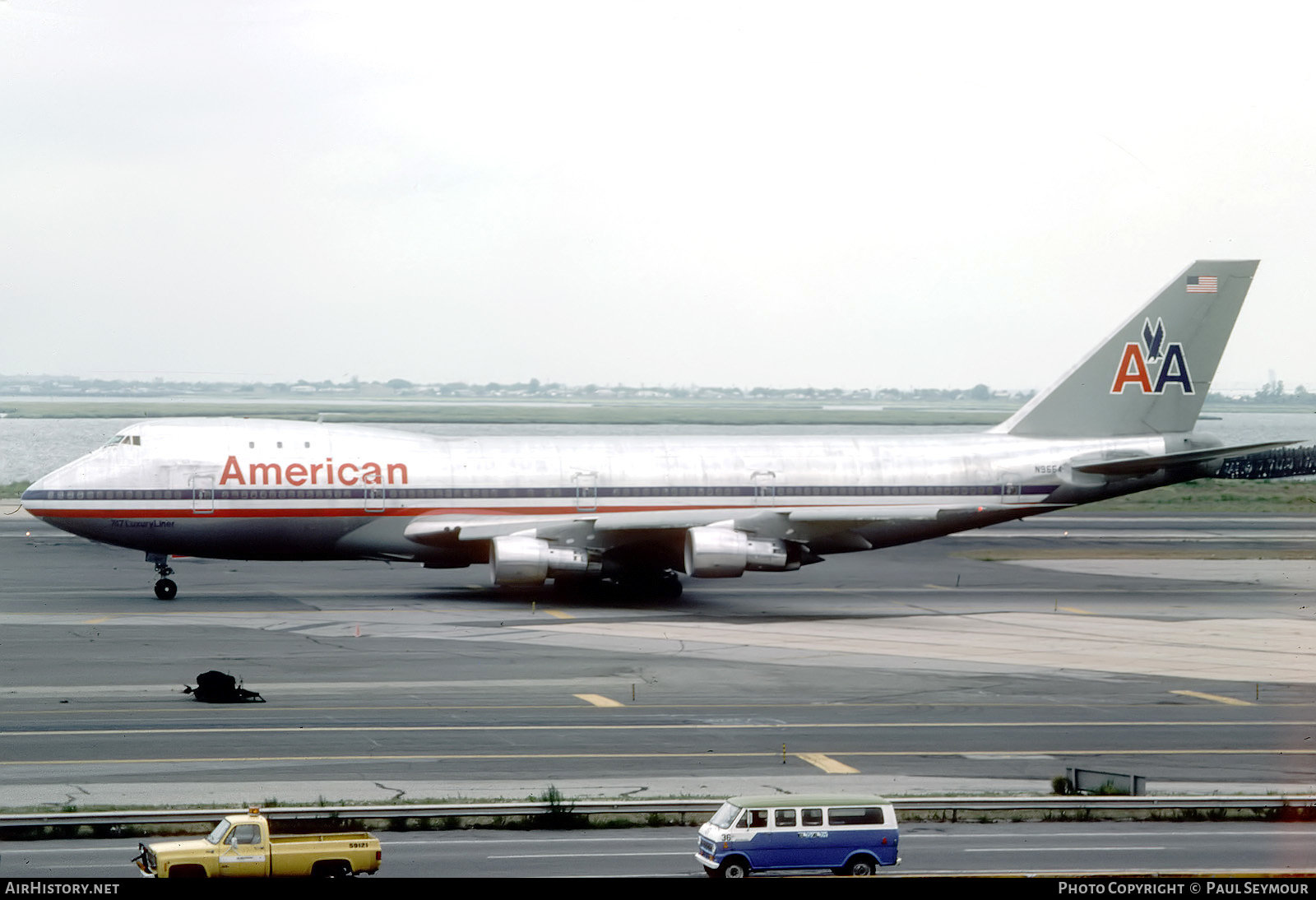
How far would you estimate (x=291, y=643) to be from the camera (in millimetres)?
37406

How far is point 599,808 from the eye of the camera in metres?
20.2

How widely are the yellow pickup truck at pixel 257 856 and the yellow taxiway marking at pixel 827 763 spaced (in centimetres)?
993

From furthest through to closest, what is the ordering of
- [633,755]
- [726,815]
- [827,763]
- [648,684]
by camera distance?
[648,684] < [633,755] < [827,763] < [726,815]

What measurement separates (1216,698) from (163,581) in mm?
32761

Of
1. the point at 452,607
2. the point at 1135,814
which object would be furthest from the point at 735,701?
the point at 452,607

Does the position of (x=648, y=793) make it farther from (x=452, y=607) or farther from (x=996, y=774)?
(x=452, y=607)

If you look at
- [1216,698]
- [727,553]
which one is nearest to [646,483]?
[727,553]

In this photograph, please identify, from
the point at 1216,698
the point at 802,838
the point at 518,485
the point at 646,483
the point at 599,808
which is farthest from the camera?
the point at 646,483

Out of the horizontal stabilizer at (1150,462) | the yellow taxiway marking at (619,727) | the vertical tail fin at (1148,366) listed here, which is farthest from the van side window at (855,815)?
the vertical tail fin at (1148,366)

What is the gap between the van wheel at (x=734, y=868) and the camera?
663 inches

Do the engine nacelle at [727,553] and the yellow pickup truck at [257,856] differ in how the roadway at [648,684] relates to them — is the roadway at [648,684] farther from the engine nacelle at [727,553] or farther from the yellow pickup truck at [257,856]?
the yellow pickup truck at [257,856]

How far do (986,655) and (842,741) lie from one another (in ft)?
37.6

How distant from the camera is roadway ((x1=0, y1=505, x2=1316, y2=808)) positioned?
24.0 m

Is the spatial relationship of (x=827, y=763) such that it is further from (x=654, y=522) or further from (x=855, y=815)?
(x=654, y=522)
